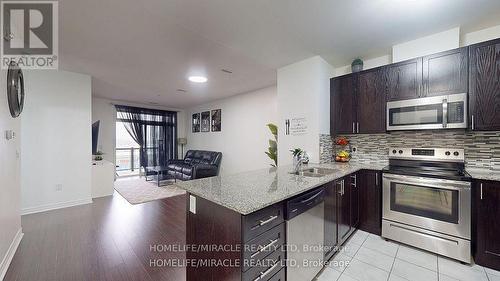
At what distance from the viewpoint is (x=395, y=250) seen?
2291 mm

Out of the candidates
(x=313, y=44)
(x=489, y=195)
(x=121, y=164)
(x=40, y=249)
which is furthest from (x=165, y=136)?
(x=489, y=195)

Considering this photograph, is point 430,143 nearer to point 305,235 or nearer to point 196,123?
point 305,235

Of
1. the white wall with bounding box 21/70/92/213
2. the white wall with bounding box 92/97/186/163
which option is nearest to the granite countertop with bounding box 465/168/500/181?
the white wall with bounding box 21/70/92/213

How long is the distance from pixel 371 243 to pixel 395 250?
0.79 ft

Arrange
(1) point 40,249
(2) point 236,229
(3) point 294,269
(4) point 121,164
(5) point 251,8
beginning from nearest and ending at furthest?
1. (2) point 236,229
2. (3) point 294,269
3. (5) point 251,8
4. (1) point 40,249
5. (4) point 121,164

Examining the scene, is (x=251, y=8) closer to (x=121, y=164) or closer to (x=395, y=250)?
(x=395, y=250)

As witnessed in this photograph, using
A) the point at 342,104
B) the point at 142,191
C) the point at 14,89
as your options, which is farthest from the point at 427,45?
the point at 142,191

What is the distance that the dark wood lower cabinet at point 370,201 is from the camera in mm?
2557

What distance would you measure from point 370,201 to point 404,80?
1638 mm

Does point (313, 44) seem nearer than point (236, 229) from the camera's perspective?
No

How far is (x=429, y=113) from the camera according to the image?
2.36m

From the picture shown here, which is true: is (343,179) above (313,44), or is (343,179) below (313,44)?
below

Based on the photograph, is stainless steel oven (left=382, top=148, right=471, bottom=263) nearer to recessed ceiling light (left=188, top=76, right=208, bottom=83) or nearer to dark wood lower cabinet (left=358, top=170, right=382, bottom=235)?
dark wood lower cabinet (left=358, top=170, right=382, bottom=235)
